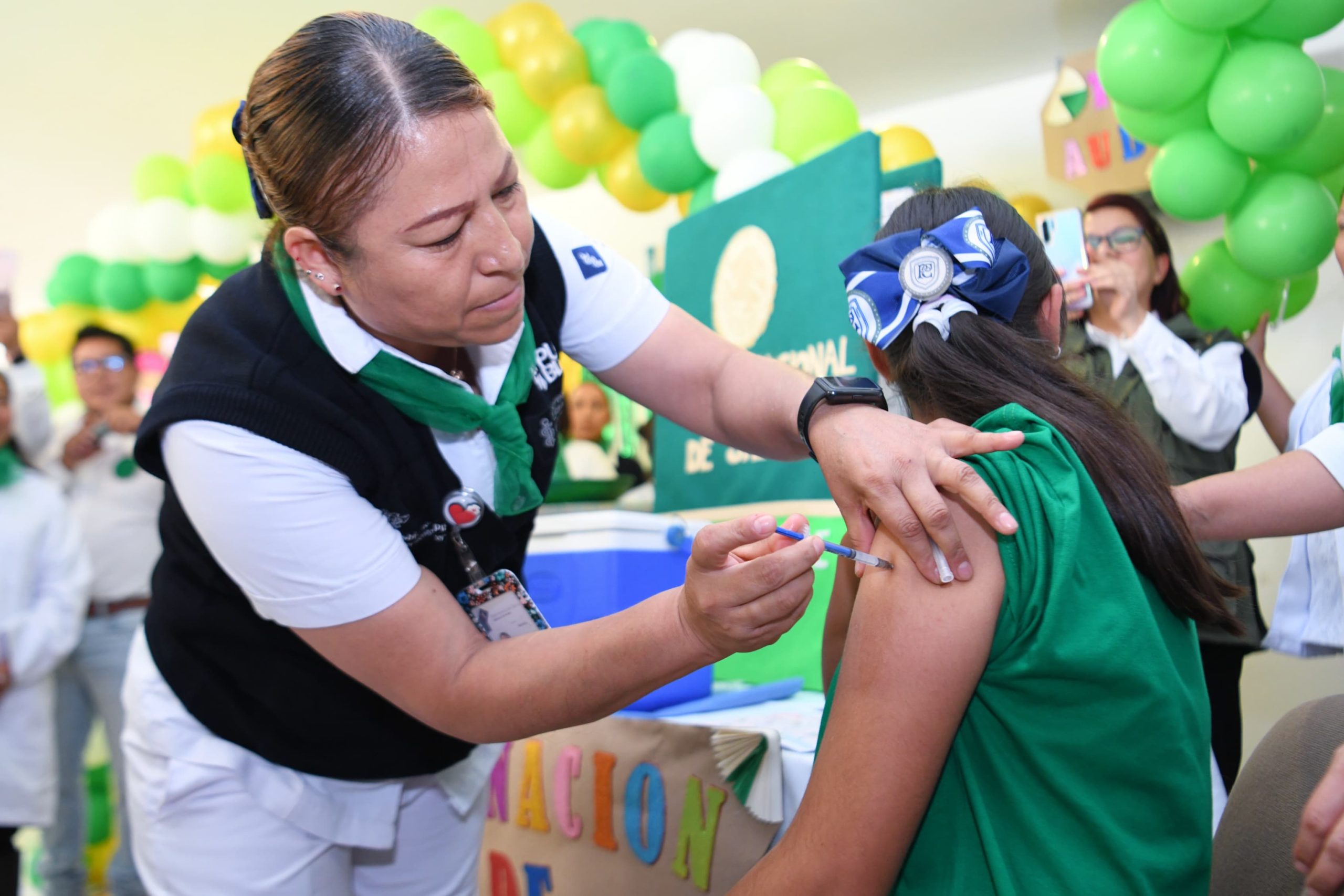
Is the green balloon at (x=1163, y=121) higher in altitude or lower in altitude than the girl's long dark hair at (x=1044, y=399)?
higher

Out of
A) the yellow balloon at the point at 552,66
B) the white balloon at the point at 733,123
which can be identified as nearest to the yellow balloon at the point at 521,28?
the yellow balloon at the point at 552,66

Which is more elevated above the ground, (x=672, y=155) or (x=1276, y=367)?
(x=672, y=155)

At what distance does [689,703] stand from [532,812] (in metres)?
0.32

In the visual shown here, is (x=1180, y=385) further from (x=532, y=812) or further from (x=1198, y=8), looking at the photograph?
(x=532, y=812)

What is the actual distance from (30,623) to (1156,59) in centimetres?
294

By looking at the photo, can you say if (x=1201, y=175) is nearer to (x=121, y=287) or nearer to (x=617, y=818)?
(x=617, y=818)

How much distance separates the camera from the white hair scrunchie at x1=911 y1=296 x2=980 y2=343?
930 millimetres

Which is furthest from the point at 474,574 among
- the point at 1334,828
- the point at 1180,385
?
the point at 1180,385

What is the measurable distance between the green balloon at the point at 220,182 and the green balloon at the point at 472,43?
40.0 inches

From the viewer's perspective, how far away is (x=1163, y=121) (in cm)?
230

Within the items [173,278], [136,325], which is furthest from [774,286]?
[136,325]

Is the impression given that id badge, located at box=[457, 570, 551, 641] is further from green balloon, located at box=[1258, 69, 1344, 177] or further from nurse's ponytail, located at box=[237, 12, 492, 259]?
green balloon, located at box=[1258, 69, 1344, 177]

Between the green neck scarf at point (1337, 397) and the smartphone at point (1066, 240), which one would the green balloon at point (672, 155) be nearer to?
the smartphone at point (1066, 240)

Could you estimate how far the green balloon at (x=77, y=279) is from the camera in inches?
173
